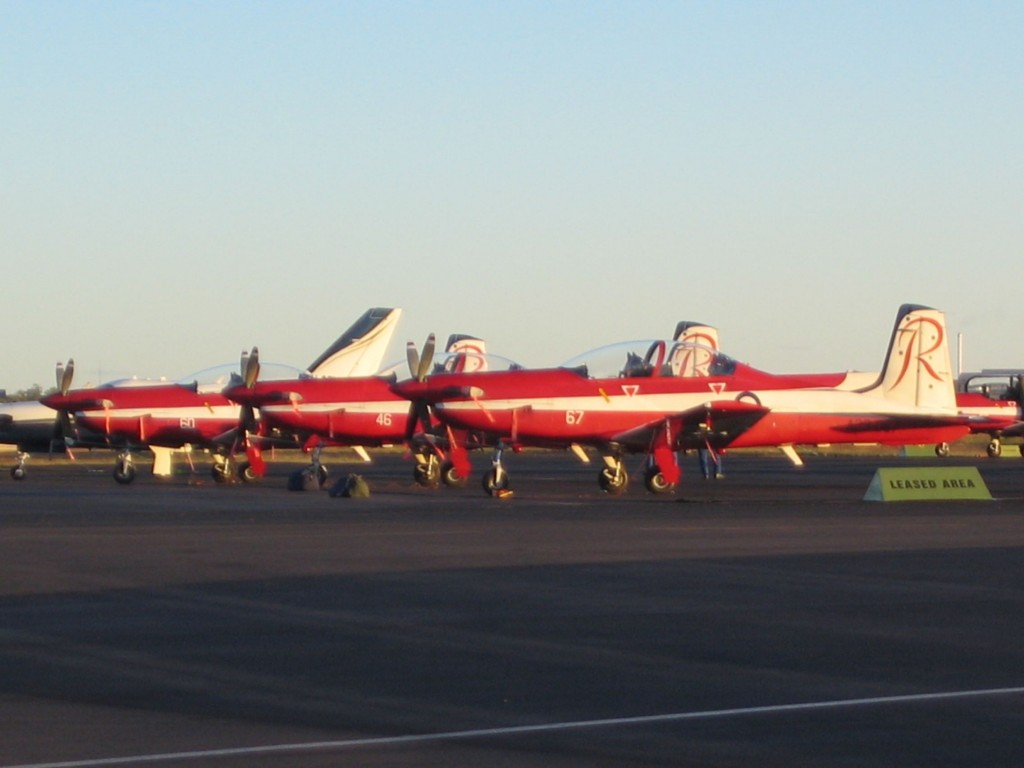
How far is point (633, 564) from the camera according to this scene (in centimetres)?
1225

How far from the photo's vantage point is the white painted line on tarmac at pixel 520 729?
17.3ft

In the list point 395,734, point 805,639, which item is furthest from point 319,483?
point 395,734

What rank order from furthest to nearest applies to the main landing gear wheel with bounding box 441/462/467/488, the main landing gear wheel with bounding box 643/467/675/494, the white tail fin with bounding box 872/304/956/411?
the main landing gear wheel with bounding box 441/462/467/488
the white tail fin with bounding box 872/304/956/411
the main landing gear wheel with bounding box 643/467/675/494

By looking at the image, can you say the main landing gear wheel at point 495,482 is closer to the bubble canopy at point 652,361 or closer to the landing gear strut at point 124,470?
the bubble canopy at point 652,361

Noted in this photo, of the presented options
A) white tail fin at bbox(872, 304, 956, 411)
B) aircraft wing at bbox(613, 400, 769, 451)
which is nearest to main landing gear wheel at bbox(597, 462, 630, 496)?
aircraft wing at bbox(613, 400, 769, 451)

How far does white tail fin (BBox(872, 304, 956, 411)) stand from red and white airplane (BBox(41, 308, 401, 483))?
11550 mm

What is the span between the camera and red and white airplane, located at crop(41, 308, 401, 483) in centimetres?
2878

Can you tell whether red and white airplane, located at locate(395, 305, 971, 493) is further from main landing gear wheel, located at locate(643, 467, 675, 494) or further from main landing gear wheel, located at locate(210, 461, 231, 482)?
main landing gear wheel, located at locate(210, 461, 231, 482)

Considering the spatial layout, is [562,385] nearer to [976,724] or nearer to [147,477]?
[147,477]

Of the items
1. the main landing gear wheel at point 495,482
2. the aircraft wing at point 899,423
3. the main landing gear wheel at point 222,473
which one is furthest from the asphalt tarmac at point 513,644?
the main landing gear wheel at point 222,473

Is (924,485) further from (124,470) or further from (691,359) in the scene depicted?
(124,470)

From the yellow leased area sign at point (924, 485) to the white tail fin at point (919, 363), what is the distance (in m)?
3.97

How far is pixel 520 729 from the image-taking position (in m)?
5.80

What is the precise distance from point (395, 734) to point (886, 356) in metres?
23.0
